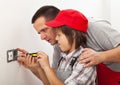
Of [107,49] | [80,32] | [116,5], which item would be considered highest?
[116,5]

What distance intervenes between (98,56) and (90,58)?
0.18 feet

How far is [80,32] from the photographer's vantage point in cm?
123

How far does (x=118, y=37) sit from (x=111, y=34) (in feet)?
0.15

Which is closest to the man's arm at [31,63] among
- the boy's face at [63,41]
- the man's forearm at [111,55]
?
the boy's face at [63,41]

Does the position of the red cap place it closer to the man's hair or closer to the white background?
the man's hair

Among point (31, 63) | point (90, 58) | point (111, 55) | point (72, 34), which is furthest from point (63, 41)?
point (31, 63)

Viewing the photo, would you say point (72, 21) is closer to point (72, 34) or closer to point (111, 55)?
point (72, 34)

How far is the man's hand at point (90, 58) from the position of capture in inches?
46.6

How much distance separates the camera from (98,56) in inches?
48.6

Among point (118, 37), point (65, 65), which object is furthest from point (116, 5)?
point (65, 65)

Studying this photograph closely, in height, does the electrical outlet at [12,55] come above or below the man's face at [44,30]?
below

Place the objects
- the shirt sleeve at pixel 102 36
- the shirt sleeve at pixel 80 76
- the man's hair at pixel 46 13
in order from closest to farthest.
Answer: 1. the shirt sleeve at pixel 80 76
2. the shirt sleeve at pixel 102 36
3. the man's hair at pixel 46 13

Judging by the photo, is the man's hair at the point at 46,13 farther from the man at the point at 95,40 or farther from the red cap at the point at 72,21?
the red cap at the point at 72,21

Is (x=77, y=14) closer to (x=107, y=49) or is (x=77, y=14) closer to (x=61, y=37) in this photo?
(x=61, y=37)
